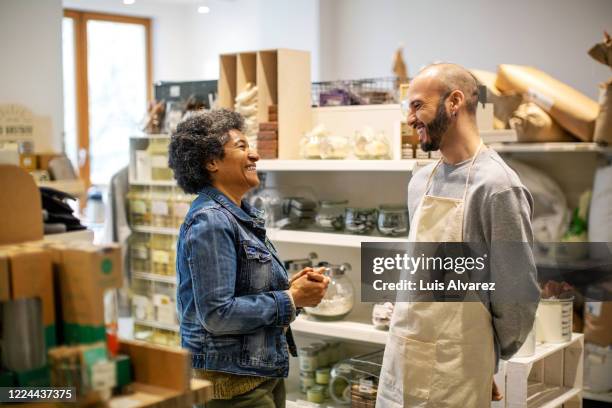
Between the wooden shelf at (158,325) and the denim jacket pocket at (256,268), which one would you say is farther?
the wooden shelf at (158,325)

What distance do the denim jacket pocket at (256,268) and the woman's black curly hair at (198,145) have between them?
11.0 inches

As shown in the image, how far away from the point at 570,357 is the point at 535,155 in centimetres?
211

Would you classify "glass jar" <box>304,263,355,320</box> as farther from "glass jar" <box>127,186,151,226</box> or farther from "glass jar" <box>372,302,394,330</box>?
"glass jar" <box>127,186,151,226</box>

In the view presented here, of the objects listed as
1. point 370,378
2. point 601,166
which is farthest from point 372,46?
point 370,378

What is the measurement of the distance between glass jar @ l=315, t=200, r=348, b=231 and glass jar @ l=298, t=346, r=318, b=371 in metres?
0.60

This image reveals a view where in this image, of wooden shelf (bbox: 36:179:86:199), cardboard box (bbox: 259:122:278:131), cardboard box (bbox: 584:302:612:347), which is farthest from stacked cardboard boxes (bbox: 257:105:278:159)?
cardboard box (bbox: 584:302:612:347)

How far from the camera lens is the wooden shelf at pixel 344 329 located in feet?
11.1

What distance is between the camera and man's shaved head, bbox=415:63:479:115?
2.44 m

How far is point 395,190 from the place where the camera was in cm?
372

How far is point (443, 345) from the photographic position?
242 cm

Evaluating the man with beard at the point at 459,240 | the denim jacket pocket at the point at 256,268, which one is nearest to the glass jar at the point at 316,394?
the man with beard at the point at 459,240

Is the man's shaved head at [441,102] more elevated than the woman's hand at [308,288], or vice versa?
the man's shaved head at [441,102]

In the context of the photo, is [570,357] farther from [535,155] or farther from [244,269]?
[535,155]
